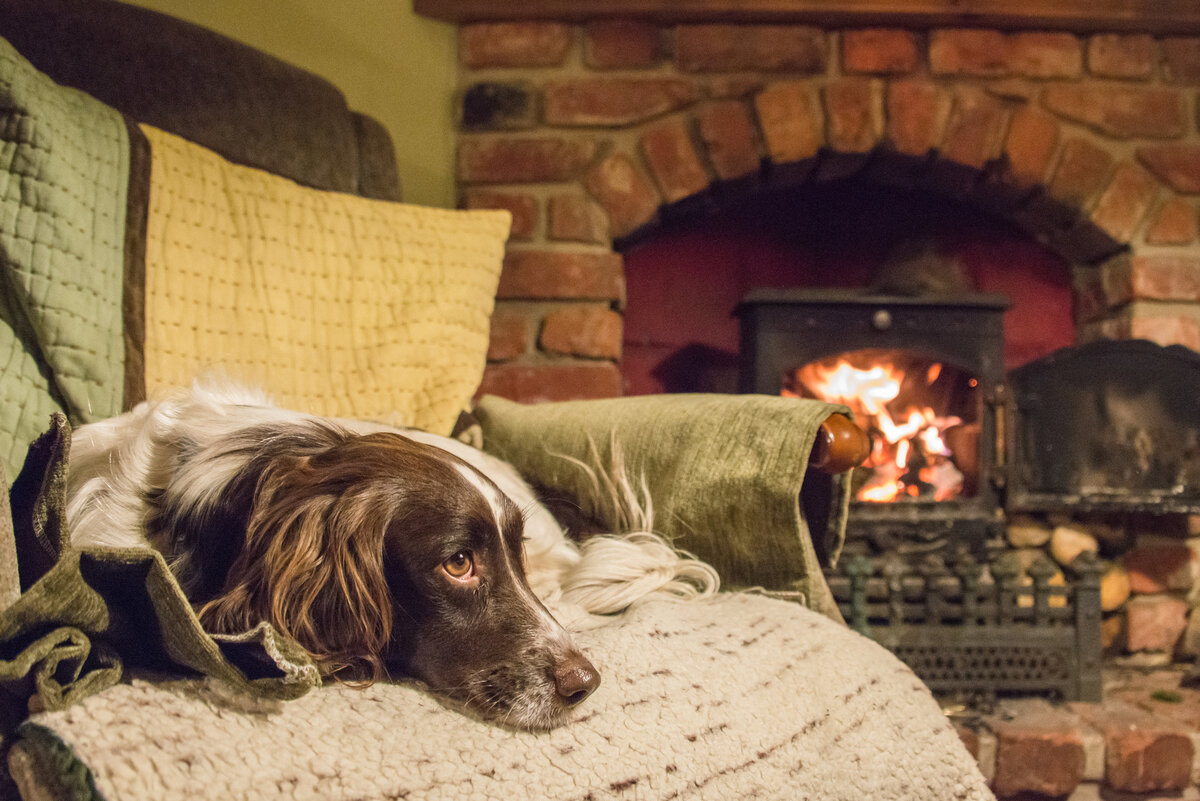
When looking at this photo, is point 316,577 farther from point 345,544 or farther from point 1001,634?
point 1001,634

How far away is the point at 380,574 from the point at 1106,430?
164cm

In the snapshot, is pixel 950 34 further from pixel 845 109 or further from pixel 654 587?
pixel 654 587

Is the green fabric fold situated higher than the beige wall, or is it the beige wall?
the beige wall

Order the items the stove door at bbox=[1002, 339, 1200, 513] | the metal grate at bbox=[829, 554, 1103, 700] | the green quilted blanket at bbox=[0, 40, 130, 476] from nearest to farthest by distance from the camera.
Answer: the green quilted blanket at bbox=[0, 40, 130, 476] < the metal grate at bbox=[829, 554, 1103, 700] < the stove door at bbox=[1002, 339, 1200, 513]

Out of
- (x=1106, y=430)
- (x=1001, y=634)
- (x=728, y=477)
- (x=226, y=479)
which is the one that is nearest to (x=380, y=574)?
(x=226, y=479)

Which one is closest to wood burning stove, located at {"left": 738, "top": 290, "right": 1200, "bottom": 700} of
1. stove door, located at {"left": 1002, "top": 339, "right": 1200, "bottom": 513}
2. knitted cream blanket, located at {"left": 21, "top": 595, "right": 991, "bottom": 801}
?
stove door, located at {"left": 1002, "top": 339, "right": 1200, "bottom": 513}

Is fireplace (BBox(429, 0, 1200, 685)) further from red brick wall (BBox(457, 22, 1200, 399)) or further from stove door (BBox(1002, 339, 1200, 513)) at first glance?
stove door (BBox(1002, 339, 1200, 513))

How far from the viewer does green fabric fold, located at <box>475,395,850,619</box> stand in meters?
0.84

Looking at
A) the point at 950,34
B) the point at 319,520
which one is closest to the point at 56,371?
the point at 319,520

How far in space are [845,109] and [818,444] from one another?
1247 millimetres

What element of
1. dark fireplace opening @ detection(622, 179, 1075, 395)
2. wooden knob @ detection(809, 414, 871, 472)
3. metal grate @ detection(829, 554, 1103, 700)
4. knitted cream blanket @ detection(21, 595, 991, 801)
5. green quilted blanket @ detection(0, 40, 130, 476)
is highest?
dark fireplace opening @ detection(622, 179, 1075, 395)

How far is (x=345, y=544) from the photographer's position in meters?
0.57

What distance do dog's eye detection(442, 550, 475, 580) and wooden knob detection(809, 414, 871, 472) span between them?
15.2 inches

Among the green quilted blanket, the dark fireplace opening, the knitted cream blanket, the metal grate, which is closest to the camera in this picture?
the knitted cream blanket
